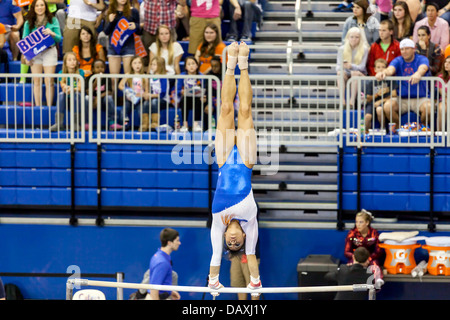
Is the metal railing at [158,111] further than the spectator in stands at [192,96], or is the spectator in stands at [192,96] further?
the spectator in stands at [192,96]

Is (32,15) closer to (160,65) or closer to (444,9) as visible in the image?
(160,65)

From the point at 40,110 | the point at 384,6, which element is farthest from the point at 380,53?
the point at 40,110

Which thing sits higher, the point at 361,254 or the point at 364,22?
the point at 364,22

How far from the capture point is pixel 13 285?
11562 millimetres

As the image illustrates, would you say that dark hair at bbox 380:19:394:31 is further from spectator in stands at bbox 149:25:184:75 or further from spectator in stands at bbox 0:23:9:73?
spectator in stands at bbox 0:23:9:73

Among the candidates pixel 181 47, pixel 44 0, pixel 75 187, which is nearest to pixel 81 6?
pixel 44 0

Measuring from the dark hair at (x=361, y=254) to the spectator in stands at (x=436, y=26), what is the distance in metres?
3.24

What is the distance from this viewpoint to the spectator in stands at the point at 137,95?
11.8m

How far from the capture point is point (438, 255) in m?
11.0

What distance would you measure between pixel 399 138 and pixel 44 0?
497 cm

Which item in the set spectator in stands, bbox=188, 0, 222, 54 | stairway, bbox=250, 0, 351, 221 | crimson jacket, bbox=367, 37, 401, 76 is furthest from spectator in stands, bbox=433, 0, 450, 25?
spectator in stands, bbox=188, 0, 222, 54

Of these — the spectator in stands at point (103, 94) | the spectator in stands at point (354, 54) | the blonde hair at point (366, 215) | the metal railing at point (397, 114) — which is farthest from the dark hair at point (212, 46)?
the blonde hair at point (366, 215)

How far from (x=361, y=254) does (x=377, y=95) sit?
213 cm

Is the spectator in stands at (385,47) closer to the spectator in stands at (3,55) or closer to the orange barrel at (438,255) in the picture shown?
the orange barrel at (438,255)
